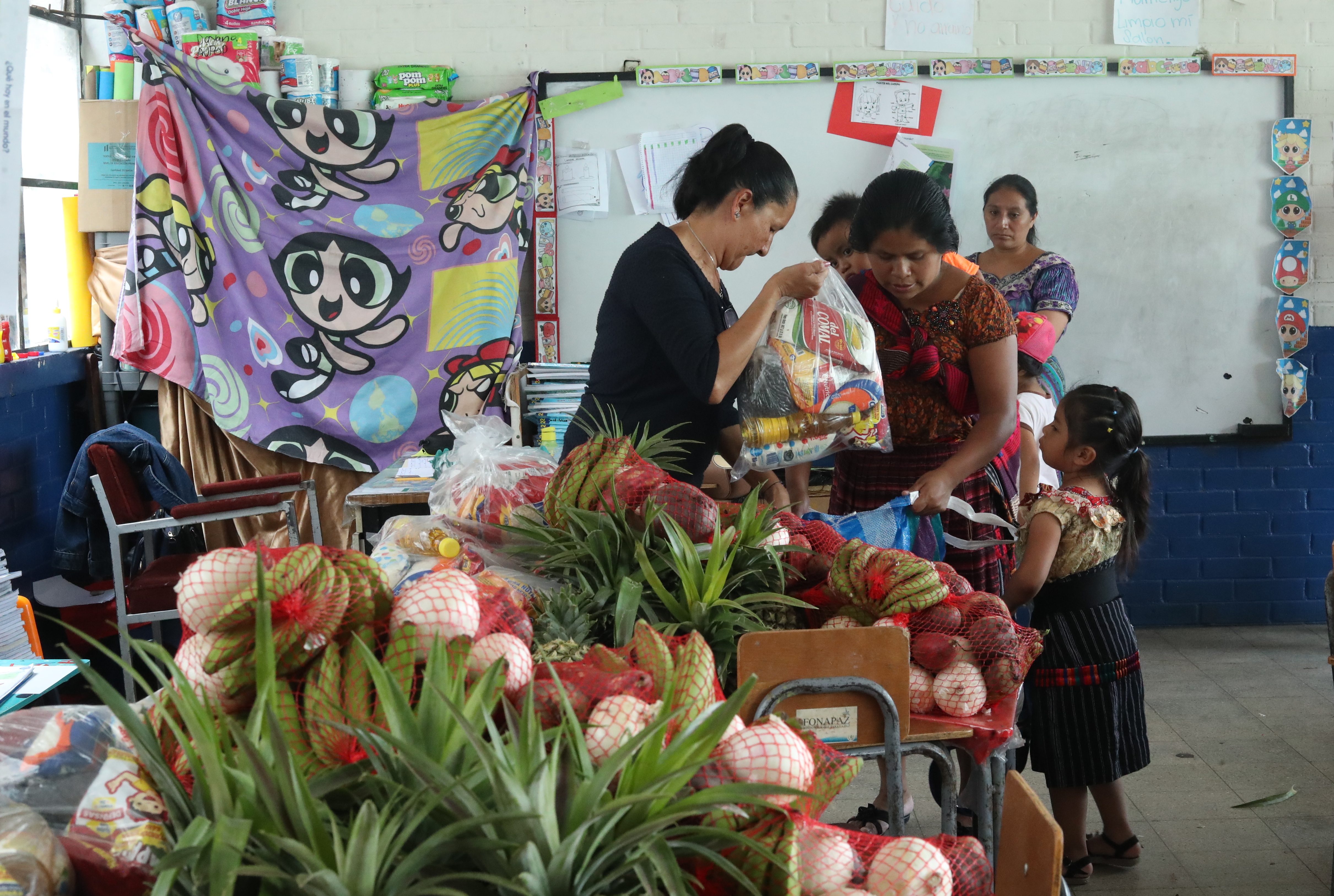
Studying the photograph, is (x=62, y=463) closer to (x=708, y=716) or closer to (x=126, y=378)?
(x=126, y=378)

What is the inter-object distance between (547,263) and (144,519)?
179 cm

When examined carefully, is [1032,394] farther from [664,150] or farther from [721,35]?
[721,35]

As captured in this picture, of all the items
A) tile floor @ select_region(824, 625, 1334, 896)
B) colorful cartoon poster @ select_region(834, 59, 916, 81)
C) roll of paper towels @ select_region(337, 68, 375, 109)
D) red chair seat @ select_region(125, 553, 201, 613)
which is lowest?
tile floor @ select_region(824, 625, 1334, 896)

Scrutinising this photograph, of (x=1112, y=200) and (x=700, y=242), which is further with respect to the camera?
(x=1112, y=200)

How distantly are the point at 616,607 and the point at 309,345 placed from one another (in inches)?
125

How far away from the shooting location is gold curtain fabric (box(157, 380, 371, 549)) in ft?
14.4

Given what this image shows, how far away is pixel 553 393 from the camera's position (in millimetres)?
4160

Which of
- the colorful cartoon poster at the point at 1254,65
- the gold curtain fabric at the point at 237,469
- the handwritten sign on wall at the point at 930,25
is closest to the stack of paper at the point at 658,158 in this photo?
the handwritten sign on wall at the point at 930,25

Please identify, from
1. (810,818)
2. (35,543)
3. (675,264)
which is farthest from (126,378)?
(810,818)

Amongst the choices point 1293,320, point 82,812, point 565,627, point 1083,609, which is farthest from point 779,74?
point 82,812

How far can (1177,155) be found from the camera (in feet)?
14.4

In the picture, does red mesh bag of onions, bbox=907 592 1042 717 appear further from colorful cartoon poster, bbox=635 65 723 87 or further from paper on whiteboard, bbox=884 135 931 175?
colorful cartoon poster, bbox=635 65 723 87

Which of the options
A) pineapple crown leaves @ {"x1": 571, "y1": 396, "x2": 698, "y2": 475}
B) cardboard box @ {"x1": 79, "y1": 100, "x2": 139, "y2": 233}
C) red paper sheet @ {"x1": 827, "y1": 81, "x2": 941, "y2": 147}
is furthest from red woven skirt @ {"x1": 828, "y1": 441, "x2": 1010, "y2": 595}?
cardboard box @ {"x1": 79, "y1": 100, "x2": 139, "y2": 233}

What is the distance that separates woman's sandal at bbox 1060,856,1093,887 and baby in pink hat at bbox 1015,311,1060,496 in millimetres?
1339
